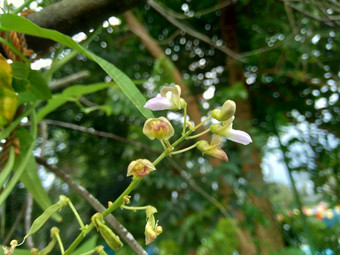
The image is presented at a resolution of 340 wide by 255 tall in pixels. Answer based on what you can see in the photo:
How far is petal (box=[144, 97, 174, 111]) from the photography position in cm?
18

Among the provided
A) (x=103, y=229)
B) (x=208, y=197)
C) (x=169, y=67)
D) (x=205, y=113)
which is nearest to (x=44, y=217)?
(x=103, y=229)

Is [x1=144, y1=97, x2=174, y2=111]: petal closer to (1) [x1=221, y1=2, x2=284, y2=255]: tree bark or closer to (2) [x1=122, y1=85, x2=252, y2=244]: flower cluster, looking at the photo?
(2) [x1=122, y1=85, x2=252, y2=244]: flower cluster

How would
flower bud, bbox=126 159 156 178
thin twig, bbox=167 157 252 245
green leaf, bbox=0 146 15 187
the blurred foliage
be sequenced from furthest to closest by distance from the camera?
the blurred foliage
thin twig, bbox=167 157 252 245
green leaf, bbox=0 146 15 187
flower bud, bbox=126 159 156 178

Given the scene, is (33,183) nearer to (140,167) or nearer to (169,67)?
(140,167)

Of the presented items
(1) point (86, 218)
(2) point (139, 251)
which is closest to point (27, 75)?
(2) point (139, 251)

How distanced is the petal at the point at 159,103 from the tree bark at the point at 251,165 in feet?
2.24

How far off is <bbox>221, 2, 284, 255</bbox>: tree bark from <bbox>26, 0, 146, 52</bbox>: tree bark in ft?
2.03

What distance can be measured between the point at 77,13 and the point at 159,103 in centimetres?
15

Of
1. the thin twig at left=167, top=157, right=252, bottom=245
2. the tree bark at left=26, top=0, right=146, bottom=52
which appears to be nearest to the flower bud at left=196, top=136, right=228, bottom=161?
the tree bark at left=26, top=0, right=146, bottom=52

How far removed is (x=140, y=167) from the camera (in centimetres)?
16

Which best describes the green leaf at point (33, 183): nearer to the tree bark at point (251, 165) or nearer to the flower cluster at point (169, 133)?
the flower cluster at point (169, 133)

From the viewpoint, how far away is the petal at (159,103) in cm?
18

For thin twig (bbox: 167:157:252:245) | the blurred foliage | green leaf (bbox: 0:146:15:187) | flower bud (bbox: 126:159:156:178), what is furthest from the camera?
the blurred foliage

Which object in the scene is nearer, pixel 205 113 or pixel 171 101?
pixel 171 101
